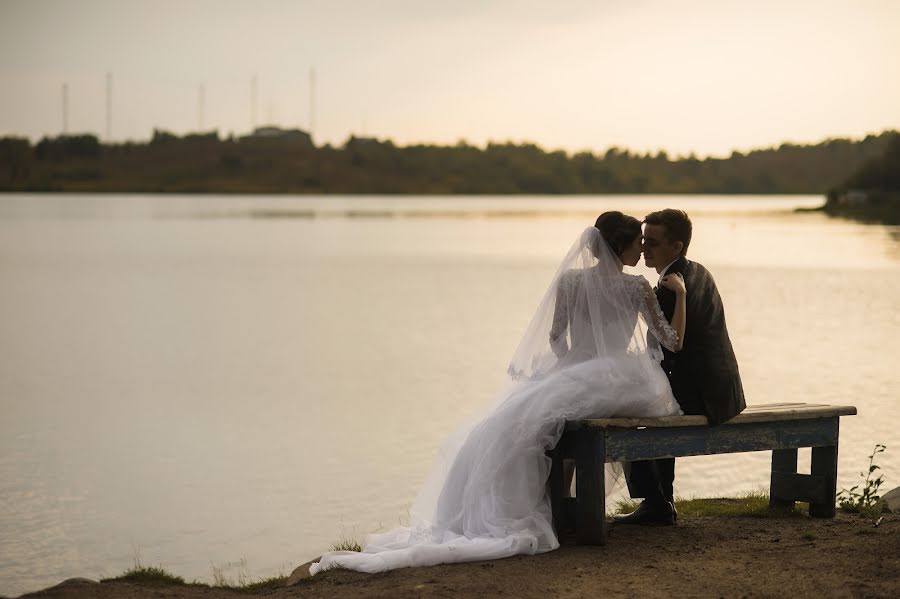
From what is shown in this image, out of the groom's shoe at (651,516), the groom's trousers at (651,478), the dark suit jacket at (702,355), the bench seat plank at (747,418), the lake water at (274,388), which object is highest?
the dark suit jacket at (702,355)

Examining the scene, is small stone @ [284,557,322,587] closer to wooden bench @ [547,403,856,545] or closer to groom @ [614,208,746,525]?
wooden bench @ [547,403,856,545]

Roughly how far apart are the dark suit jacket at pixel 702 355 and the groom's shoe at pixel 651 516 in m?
0.70

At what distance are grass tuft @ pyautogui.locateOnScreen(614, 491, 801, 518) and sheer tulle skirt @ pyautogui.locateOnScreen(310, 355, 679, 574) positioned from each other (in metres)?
1.27

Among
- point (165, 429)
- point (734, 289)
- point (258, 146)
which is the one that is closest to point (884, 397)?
point (165, 429)

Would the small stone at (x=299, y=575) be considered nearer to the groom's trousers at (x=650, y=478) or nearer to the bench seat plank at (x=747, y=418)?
the bench seat plank at (x=747, y=418)

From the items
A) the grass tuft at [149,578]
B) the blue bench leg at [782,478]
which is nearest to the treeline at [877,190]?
the blue bench leg at [782,478]

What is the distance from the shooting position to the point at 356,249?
203 ft

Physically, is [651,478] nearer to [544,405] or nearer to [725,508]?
[544,405]

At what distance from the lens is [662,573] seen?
581cm

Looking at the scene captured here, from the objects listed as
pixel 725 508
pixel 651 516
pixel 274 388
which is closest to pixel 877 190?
pixel 274 388

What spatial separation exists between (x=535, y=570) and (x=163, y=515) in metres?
5.47

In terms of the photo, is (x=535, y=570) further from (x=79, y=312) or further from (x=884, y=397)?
(x=79, y=312)

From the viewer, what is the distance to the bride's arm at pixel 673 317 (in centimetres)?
654

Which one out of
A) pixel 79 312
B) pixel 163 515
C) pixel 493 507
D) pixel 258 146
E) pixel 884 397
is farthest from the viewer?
pixel 258 146
